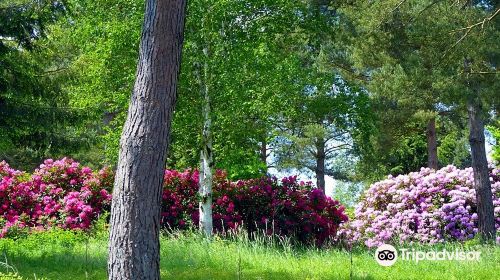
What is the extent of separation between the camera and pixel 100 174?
12.7 meters

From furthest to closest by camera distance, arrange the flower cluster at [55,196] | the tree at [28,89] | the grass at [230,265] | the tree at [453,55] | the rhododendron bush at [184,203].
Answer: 1. the rhododendron bush at [184,203]
2. the flower cluster at [55,196]
3. the tree at [453,55]
4. the tree at [28,89]
5. the grass at [230,265]

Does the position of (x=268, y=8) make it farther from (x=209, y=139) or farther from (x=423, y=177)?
(x=423, y=177)

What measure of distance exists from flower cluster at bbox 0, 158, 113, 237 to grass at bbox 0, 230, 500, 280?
2.41m

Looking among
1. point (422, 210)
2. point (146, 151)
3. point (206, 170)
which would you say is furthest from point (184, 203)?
point (146, 151)

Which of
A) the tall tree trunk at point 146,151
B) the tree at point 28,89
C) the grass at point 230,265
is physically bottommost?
the grass at point 230,265

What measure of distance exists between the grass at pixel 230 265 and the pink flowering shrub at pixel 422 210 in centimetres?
374

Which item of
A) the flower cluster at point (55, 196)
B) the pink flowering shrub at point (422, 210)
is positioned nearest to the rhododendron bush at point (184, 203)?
the flower cluster at point (55, 196)

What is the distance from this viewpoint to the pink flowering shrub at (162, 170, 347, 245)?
39.7 ft

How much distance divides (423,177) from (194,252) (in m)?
7.83

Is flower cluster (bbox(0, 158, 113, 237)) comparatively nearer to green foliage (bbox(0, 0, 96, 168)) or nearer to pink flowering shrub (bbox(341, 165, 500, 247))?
green foliage (bbox(0, 0, 96, 168))

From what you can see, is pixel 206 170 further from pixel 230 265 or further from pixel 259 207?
pixel 230 265

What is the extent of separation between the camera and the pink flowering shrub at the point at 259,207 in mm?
12102

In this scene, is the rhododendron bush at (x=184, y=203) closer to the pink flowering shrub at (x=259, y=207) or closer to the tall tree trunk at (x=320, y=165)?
the pink flowering shrub at (x=259, y=207)

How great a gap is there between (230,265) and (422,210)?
25.1 feet
